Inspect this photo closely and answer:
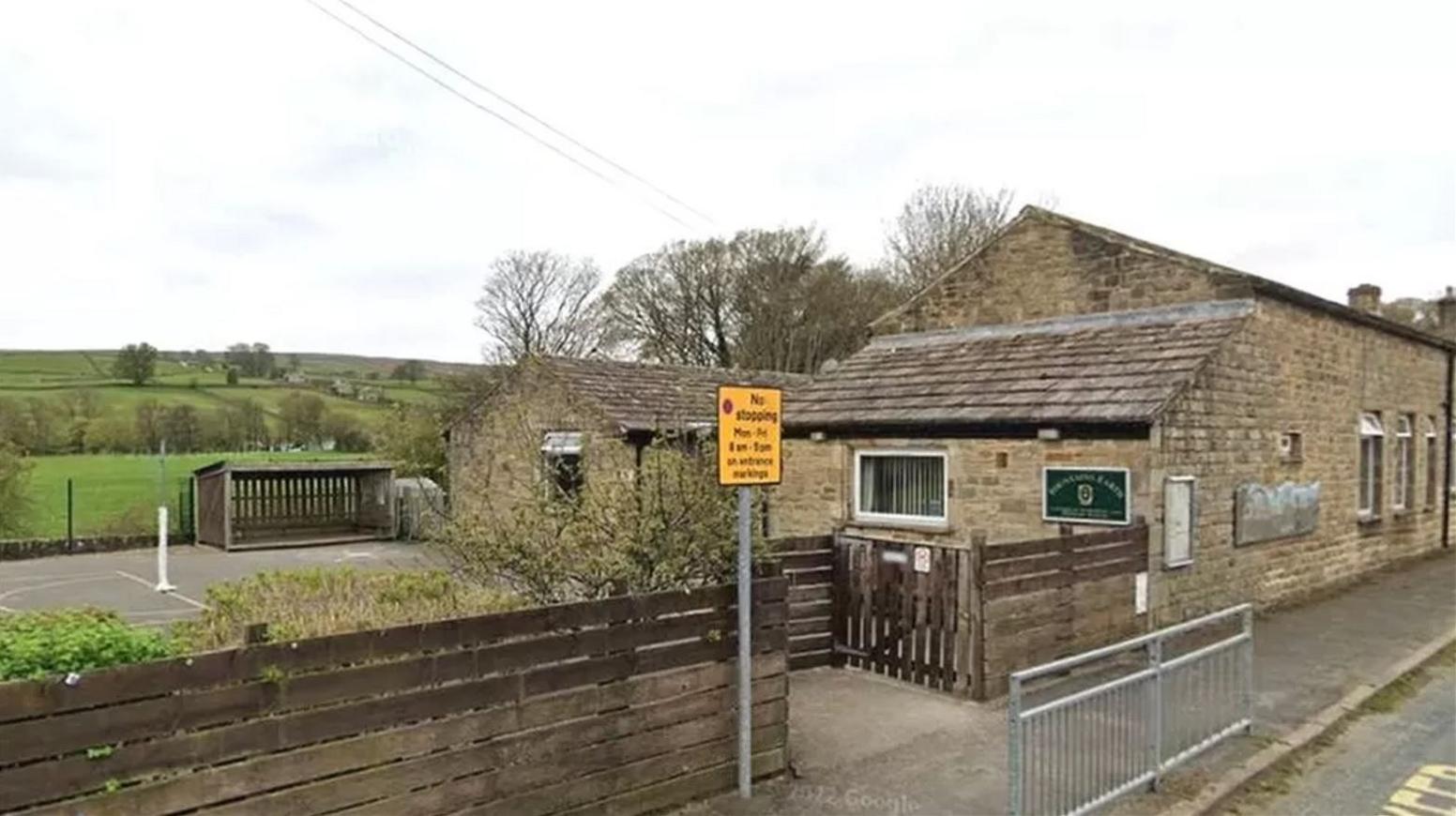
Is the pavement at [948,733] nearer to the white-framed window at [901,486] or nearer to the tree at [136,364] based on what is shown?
the white-framed window at [901,486]

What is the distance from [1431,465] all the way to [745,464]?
64.6ft

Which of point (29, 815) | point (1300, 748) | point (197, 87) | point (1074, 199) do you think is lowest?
point (1300, 748)

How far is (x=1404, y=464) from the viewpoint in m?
17.9

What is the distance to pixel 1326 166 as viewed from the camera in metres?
16.4

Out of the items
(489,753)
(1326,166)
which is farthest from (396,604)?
(1326,166)

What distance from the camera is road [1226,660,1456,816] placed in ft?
19.3

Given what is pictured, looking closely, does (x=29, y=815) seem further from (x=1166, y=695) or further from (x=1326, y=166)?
(x=1326, y=166)

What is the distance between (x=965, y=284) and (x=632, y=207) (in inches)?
215

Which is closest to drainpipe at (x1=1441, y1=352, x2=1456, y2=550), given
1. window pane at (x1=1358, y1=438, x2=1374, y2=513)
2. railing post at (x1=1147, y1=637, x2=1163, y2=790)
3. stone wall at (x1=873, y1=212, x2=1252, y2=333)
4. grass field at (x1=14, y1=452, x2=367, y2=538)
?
window pane at (x1=1358, y1=438, x2=1374, y2=513)

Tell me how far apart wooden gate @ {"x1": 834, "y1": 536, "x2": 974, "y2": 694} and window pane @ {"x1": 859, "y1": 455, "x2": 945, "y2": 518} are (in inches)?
167

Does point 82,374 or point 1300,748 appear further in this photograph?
point 82,374

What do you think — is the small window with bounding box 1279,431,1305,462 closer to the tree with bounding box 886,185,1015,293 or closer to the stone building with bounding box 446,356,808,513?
the stone building with bounding box 446,356,808,513

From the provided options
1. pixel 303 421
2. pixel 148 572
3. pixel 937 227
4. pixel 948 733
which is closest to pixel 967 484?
pixel 948 733

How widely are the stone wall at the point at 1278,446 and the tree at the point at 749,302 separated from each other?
69.5ft
